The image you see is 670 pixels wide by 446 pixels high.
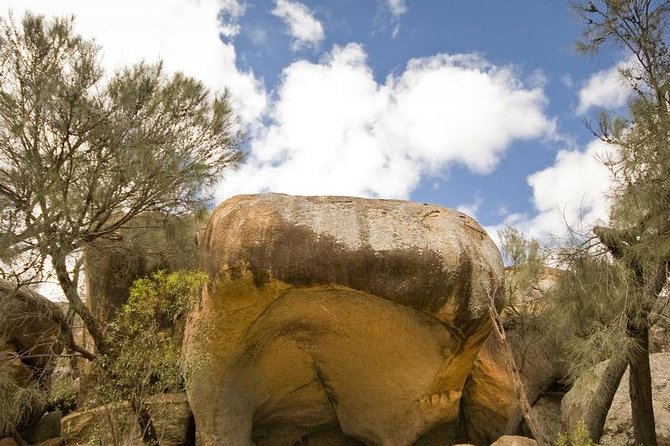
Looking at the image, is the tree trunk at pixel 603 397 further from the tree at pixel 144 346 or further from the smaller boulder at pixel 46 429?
the smaller boulder at pixel 46 429

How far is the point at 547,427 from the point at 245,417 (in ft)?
19.2

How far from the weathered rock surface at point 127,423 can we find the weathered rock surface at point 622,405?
236 inches

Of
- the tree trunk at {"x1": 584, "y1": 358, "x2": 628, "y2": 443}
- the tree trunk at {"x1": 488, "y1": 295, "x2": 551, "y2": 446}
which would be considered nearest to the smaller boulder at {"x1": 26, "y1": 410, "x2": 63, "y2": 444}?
the tree trunk at {"x1": 488, "y1": 295, "x2": 551, "y2": 446}

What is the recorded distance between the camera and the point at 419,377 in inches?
336

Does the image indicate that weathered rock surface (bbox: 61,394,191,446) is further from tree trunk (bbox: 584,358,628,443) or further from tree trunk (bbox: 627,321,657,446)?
tree trunk (bbox: 627,321,657,446)

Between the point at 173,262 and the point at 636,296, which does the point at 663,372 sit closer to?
the point at 636,296

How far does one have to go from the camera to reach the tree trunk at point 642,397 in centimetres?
808

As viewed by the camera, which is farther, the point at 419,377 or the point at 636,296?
the point at 419,377

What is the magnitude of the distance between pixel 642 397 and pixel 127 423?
7511 mm

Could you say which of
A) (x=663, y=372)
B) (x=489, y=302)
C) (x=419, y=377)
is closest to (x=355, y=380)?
(x=419, y=377)

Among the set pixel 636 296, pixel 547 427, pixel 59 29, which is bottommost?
pixel 547 427

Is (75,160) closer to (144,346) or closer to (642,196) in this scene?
(144,346)

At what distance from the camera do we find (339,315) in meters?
8.30

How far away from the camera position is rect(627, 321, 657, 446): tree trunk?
26.5 feet
